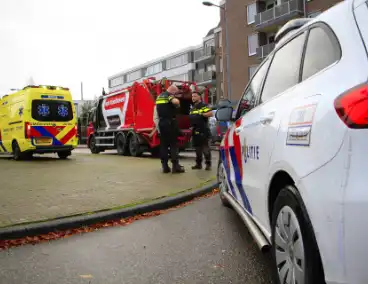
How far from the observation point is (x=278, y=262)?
2156 millimetres

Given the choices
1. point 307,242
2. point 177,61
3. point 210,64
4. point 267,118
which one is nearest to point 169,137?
point 267,118

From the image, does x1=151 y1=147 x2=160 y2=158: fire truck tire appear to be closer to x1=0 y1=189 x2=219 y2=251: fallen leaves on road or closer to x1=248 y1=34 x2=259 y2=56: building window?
x1=0 y1=189 x2=219 y2=251: fallen leaves on road

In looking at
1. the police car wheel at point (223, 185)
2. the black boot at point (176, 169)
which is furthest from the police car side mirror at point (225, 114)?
the black boot at point (176, 169)

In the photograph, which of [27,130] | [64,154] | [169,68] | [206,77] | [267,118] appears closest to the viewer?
[267,118]

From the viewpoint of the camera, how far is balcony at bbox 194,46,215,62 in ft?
140

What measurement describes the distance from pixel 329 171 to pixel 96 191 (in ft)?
15.0

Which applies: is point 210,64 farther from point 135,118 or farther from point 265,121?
point 265,121

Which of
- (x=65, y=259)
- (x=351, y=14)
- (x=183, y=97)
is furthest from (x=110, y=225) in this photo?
(x=183, y=97)

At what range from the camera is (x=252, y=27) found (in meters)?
30.0

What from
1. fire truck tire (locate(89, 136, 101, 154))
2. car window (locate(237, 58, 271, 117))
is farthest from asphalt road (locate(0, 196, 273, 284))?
fire truck tire (locate(89, 136, 101, 154))

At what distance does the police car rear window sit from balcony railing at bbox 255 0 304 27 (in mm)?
19688

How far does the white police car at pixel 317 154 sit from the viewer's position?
1.46 metres

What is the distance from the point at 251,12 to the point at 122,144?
68.6 ft

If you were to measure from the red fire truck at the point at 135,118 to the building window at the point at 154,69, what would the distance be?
4108 cm
